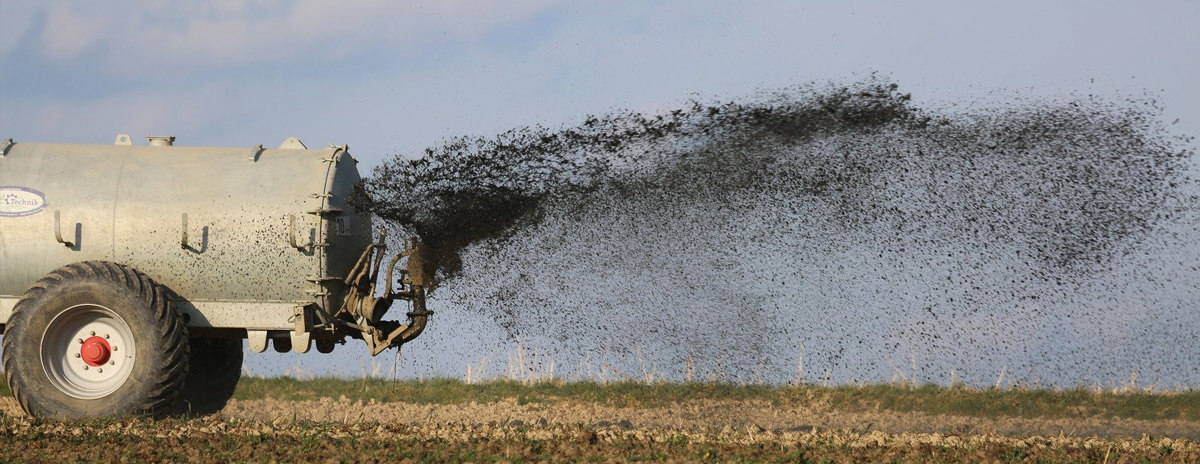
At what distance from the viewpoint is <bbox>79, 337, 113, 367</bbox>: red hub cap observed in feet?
36.9

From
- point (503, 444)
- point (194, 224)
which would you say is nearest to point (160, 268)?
point (194, 224)

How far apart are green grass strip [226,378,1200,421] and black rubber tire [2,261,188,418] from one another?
4.43 m

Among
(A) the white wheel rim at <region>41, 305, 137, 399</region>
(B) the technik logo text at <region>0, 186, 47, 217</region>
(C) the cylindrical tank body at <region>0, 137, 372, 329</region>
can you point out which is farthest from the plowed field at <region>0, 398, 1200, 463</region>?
(B) the technik logo text at <region>0, 186, 47, 217</region>

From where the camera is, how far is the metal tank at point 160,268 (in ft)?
36.1

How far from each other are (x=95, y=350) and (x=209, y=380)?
1.93 m

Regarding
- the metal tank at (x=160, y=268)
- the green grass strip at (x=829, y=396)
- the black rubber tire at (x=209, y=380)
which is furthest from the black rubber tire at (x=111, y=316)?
the green grass strip at (x=829, y=396)

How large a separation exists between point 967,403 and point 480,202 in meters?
6.84

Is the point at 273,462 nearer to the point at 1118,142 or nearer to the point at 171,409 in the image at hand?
the point at 171,409

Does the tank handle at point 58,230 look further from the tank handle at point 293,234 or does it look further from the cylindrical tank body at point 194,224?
the tank handle at point 293,234

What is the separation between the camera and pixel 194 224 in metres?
11.2

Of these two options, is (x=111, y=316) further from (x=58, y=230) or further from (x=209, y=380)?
(x=209, y=380)

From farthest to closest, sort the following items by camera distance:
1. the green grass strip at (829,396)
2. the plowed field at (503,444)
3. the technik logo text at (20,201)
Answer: the green grass strip at (829,396), the technik logo text at (20,201), the plowed field at (503,444)

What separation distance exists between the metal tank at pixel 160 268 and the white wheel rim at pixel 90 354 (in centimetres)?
1

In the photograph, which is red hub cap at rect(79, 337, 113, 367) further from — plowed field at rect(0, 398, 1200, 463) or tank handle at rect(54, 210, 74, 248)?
tank handle at rect(54, 210, 74, 248)
